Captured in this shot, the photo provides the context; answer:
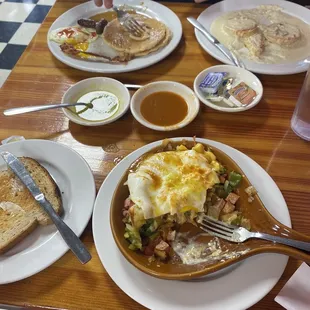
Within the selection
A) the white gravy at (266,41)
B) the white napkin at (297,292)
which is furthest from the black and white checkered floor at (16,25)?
the white napkin at (297,292)

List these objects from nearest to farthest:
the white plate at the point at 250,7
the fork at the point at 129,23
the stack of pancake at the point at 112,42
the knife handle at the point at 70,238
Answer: the knife handle at the point at 70,238
the white plate at the point at 250,7
the stack of pancake at the point at 112,42
the fork at the point at 129,23

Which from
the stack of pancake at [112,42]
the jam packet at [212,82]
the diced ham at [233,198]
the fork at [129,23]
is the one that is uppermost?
the fork at [129,23]

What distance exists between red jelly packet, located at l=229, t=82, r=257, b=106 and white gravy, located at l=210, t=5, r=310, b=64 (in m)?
0.21

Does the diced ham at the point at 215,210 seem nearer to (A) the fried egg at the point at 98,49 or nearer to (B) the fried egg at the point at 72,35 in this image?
(A) the fried egg at the point at 98,49

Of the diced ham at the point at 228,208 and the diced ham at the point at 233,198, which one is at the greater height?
the diced ham at the point at 233,198

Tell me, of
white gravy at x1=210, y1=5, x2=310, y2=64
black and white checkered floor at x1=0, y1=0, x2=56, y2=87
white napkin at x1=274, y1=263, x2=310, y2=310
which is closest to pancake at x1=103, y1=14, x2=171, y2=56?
white gravy at x1=210, y1=5, x2=310, y2=64

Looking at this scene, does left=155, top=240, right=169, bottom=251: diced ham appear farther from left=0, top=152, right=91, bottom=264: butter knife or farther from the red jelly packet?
the red jelly packet

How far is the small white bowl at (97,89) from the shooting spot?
1.40m

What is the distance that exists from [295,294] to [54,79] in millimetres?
1227

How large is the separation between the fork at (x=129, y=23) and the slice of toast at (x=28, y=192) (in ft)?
2.80

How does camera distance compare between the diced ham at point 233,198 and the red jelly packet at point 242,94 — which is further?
the red jelly packet at point 242,94

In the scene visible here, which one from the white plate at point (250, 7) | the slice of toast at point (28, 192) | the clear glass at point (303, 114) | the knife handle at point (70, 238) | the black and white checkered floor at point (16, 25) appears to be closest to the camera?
the knife handle at point (70, 238)

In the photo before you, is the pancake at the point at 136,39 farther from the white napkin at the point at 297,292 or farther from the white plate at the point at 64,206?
the white napkin at the point at 297,292

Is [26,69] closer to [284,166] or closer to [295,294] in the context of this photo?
[284,166]
